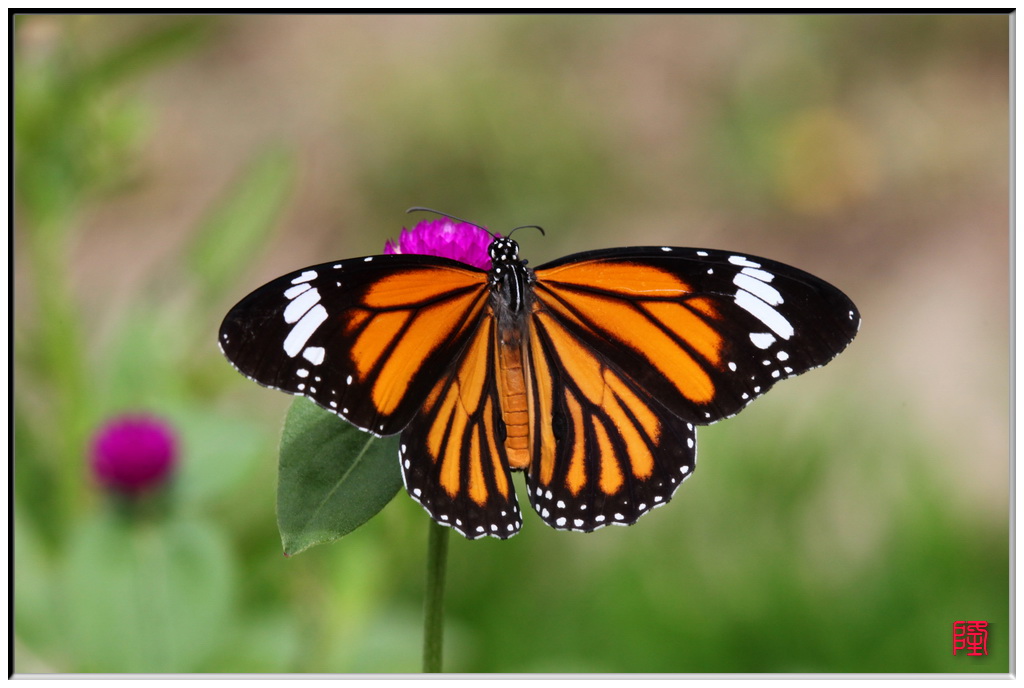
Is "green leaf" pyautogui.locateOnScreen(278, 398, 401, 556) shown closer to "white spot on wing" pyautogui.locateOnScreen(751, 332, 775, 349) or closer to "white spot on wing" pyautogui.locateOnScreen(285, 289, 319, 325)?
"white spot on wing" pyautogui.locateOnScreen(285, 289, 319, 325)

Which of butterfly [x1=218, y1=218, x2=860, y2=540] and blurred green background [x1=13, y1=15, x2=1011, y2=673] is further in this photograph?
blurred green background [x1=13, y1=15, x2=1011, y2=673]

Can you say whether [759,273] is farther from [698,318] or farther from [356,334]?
[356,334]

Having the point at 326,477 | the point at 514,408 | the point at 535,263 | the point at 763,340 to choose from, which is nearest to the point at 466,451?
the point at 514,408

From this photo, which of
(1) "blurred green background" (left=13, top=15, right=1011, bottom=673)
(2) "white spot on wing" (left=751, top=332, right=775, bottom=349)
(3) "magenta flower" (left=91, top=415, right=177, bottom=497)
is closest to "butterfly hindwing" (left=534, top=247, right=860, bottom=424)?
(2) "white spot on wing" (left=751, top=332, right=775, bottom=349)

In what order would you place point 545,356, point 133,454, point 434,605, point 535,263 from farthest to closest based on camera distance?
1. point 535,263
2. point 133,454
3. point 545,356
4. point 434,605

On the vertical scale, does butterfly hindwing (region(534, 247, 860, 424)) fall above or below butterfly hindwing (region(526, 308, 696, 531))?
above
